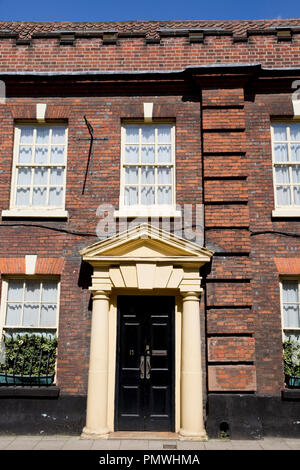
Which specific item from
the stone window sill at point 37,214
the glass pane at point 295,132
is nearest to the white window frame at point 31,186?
the stone window sill at point 37,214

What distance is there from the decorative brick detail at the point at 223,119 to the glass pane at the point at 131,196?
201cm

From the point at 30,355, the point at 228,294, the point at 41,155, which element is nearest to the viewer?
the point at 228,294

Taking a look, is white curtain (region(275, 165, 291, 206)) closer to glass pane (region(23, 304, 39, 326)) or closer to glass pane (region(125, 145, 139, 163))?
glass pane (region(125, 145, 139, 163))

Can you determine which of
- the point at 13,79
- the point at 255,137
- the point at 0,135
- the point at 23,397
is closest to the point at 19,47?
the point at 13,79

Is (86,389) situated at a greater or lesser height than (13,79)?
lesser

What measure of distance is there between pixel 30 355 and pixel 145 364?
2.26 metres

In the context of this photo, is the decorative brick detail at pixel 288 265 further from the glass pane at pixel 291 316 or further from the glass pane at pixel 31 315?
the glass pane at pixel 31 315

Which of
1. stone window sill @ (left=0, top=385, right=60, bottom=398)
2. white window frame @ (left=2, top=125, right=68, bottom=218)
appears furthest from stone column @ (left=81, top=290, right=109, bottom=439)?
white window frame @ (left=2, top=125, right=68, bottom=218)

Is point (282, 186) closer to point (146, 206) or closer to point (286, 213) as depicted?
point (286, 213)

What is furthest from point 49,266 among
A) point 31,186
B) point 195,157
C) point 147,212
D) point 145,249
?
point 195,157

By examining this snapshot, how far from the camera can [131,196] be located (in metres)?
9.04
